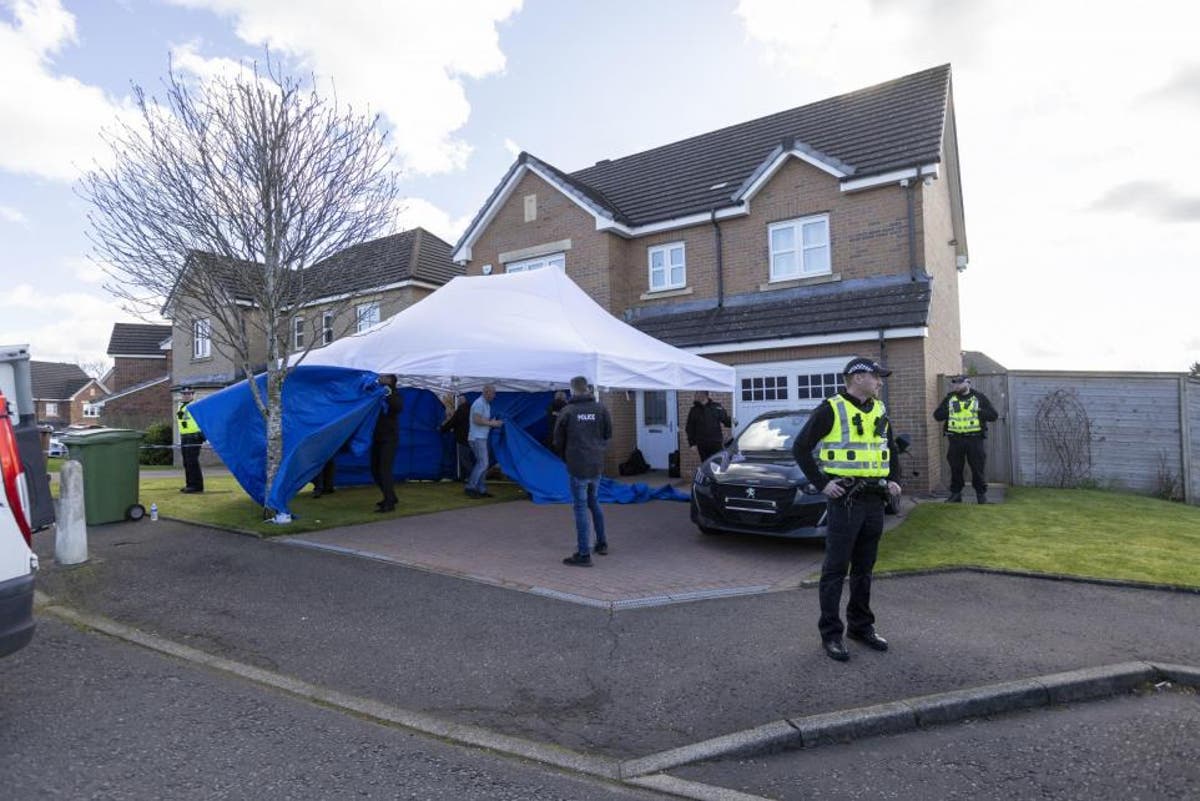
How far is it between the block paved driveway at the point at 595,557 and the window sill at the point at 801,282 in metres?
6.28

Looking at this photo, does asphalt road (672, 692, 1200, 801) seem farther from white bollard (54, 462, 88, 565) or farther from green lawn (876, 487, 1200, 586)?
white bollard (54, 462, 88, 565)

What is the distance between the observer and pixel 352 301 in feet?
37.4

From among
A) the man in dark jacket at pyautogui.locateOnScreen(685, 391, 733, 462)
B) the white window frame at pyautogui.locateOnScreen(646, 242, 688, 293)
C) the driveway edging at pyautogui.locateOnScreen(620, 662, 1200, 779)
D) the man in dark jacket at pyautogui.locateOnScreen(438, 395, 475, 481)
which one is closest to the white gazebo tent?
the man in dark jacket at pyautogui.locateOnScreen(685, 391, 733, 462)

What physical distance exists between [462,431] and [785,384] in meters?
6.07

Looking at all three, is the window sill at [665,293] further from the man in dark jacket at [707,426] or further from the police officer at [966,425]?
the police officer at [966,425]

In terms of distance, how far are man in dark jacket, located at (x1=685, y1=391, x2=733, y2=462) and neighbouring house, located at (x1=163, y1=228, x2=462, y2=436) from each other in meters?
5.25

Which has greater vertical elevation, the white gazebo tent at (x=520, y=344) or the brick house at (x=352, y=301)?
the brick house at (x=352, y=301)

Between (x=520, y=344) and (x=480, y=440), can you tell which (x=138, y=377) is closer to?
(x=480, y=440)

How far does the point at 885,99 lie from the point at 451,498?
41.9 feet

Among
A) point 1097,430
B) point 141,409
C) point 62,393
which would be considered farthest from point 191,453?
point 62,393

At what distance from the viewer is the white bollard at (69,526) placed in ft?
22.2

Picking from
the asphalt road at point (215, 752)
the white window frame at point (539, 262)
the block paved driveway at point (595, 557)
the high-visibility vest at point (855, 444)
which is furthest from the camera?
the white window frame at point (539, 262)

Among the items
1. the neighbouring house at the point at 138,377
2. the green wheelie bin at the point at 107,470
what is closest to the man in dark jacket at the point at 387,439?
the green wheelie bin at the point at 107,470

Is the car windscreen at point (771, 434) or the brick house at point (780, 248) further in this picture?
the brick house at point (780, 248)
